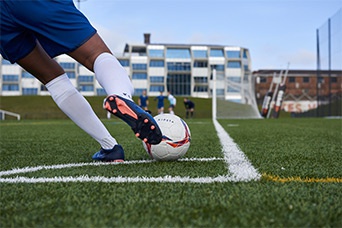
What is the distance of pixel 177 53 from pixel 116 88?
6754 cm

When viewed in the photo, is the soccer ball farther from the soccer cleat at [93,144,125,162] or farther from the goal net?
the goal net

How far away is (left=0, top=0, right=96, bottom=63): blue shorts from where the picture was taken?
234 centimetres

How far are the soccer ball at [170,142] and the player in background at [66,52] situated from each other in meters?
0.43

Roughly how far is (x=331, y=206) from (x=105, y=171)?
4.50ft

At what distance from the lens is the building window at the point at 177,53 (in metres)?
69.1

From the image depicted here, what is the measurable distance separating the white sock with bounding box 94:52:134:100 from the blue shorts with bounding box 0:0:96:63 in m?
0.16

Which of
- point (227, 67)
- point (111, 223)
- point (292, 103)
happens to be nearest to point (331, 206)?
point (111, 223)

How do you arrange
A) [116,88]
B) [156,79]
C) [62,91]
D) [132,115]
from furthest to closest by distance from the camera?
[156,79]
[62,91]
[116,88]
[132,115]

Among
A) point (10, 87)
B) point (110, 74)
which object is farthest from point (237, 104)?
point (10, 87)

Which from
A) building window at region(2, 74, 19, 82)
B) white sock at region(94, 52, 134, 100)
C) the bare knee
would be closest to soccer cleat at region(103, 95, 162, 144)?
white sock at region(94, 52, 134, 100)

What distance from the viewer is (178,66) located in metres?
68.3

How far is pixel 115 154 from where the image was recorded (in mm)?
3104

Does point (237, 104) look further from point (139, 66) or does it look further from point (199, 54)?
point (199, 54)

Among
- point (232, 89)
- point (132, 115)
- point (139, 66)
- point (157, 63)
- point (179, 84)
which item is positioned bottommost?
point (132, 115)
